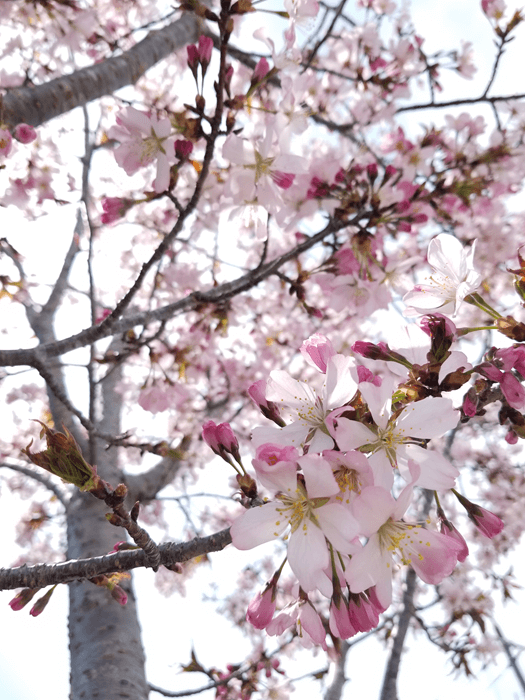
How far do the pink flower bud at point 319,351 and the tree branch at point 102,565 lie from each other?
0.37 meters

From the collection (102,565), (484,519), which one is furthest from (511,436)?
(102,565)

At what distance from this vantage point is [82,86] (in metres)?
2.14

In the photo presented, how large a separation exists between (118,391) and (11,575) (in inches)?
130

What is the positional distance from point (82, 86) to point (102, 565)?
2117 mm

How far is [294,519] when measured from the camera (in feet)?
2.67

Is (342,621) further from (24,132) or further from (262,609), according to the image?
(24,132)

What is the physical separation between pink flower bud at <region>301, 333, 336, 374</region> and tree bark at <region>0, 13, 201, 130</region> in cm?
122

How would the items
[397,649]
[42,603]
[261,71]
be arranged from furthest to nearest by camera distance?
[397,649]
[261,71]
[42,603]

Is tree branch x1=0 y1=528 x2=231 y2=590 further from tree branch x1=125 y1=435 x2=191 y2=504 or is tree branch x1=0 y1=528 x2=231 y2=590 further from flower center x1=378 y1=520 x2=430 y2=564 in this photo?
tree branch x1=125 y1=435 x2=191 y2=504

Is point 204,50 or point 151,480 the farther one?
point 151,480

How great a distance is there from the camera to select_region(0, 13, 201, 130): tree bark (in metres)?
1.90

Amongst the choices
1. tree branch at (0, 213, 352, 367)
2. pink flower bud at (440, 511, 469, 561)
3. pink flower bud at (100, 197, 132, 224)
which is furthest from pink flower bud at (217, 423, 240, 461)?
pink flower bud at (100, 197, 132, 224)

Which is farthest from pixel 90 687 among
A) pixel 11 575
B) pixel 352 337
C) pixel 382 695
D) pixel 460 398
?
pixel 352 337

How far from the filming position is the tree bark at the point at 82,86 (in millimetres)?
1896
